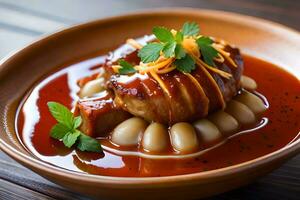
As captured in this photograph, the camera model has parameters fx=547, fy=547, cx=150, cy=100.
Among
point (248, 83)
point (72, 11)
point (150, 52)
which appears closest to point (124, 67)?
point (150, 52)

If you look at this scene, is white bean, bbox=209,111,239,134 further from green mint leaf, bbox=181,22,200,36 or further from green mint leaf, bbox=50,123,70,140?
green mint leaf, bbox=50,123,70,140

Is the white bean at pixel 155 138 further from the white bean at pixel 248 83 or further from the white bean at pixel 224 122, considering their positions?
the white bean at pixel 248 83

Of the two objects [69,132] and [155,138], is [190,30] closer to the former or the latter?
[155,138]

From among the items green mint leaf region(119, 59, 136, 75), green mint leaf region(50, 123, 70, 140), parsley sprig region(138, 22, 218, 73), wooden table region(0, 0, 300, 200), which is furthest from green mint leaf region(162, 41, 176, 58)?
wooden table region(0, 0, 300, 200)

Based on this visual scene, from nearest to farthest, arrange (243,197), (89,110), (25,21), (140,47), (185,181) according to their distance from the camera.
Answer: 1. (185,181)
2. (243,197)
3. (89,110)
4. (140,47)
5. (25,21)

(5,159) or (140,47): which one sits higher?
(140,47)

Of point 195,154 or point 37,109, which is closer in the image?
point 195,154

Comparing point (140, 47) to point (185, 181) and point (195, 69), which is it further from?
point (185, 181)

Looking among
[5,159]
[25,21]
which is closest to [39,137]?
[5,159]
